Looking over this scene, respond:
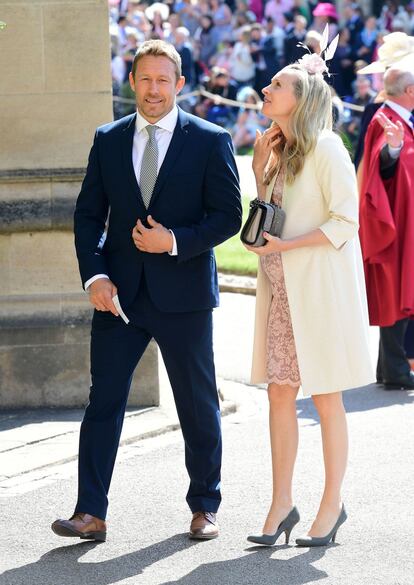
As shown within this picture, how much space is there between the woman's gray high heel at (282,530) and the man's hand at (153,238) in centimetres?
116

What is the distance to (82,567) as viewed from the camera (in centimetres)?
544

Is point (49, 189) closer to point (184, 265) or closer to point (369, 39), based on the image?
point (184, 265)

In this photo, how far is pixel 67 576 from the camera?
5.31 meters

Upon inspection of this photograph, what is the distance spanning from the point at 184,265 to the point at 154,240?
24 cm

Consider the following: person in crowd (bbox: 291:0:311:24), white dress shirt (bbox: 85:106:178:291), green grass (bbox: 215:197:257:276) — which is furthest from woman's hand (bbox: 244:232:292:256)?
person in crowd (bbox: 291:0:311:24)

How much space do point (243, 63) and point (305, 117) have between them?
18.9 m

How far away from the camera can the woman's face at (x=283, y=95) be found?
5621 mm

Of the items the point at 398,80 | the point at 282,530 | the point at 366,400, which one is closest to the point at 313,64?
the point at 282,530

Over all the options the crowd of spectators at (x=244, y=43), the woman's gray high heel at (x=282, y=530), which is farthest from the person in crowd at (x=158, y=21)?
the woman's gray high heel at (x=282, y=530)

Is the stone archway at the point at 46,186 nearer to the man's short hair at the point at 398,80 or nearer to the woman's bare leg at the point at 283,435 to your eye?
the man's short hair at the point at 398,80

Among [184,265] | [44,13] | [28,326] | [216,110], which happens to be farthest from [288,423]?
[216,110]

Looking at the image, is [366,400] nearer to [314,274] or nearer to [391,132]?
[391,132]

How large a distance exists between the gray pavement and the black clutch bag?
1.21m

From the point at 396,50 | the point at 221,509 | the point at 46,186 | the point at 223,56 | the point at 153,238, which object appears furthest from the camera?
the point at 223,56
